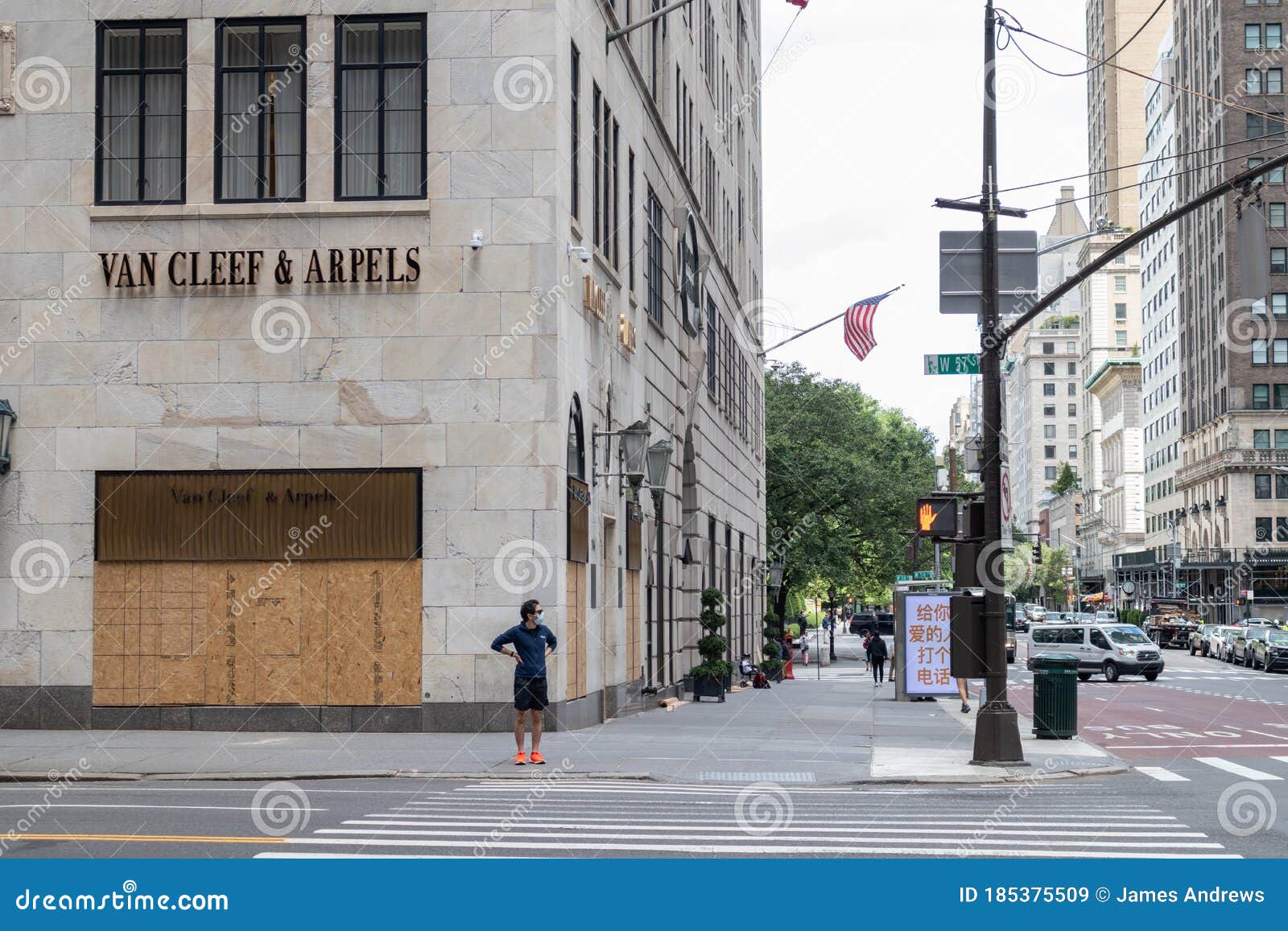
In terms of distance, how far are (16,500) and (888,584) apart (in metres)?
64.6

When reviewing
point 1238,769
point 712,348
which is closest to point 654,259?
point 712,348

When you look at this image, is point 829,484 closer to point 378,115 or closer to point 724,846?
point 378,115

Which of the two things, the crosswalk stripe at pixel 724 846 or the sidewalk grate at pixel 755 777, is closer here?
the crosswalk stripe at pixel 724 846

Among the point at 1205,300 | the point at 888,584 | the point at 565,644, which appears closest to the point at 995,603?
→ the point at 565,644

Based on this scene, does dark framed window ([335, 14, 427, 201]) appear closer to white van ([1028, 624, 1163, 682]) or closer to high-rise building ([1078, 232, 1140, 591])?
white van ([1028, 624, 1163, 682])

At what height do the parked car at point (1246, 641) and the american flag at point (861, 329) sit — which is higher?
the american flag at point (861, 329)

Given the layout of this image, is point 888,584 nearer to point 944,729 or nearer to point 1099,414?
point 944,729

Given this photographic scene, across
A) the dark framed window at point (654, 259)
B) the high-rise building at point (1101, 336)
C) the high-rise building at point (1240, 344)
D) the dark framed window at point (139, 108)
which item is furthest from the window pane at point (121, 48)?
the high-rise building at point (1101, 336)

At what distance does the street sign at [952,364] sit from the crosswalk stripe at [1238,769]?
242 inches

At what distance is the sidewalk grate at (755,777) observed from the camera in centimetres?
1647

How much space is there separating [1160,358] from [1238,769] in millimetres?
121147

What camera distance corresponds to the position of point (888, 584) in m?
82.2

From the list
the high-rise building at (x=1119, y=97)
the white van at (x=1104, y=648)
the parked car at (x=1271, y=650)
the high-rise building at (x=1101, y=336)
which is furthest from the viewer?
the high-rise building at (x=1101, y=336)

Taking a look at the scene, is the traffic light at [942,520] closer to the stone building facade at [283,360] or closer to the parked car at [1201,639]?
the stone building facade at [283,360]
